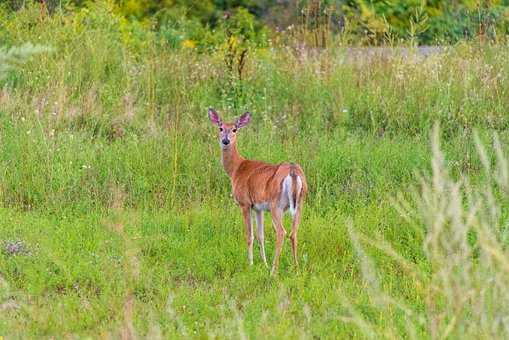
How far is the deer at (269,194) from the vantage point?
240 inches

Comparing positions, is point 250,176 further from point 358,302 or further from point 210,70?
point 210,70

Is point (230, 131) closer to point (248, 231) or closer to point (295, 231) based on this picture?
point (248, 231)

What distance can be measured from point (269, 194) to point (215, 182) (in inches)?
63.8

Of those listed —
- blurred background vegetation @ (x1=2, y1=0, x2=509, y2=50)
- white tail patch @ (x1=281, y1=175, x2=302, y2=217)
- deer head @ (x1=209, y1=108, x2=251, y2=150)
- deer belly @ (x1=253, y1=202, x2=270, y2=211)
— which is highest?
blurred background vegetation @ (x1=2, y1=0, x2=509, y2=50)

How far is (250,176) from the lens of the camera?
6.70 metres

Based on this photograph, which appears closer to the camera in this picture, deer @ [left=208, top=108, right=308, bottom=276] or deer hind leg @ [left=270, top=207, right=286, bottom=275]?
deer @ [left=208, top=108, right=308, bottom=276]

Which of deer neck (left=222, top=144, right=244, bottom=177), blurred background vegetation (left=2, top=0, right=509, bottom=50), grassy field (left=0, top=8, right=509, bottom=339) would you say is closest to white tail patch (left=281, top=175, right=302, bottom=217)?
grassy field (left=0, top=8, right=509, bottom=339)

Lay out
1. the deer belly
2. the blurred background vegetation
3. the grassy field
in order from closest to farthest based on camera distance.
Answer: the grassy field, the deer belly, the blurred background vegetation

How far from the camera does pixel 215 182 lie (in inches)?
311

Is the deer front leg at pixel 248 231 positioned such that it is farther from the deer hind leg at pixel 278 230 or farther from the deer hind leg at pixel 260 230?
the deer hind leg at pixel 278 230

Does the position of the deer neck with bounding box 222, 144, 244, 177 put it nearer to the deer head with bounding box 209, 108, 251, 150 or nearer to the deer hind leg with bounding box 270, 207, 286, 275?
the deer head with bounding box 209, 108, 251, 150

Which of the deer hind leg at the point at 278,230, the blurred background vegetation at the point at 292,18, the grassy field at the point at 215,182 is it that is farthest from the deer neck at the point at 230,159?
the blurred background vegetation at the point at 292,18

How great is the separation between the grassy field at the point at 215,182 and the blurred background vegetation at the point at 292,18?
860 mm

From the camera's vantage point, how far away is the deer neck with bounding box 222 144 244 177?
729 centimetres
